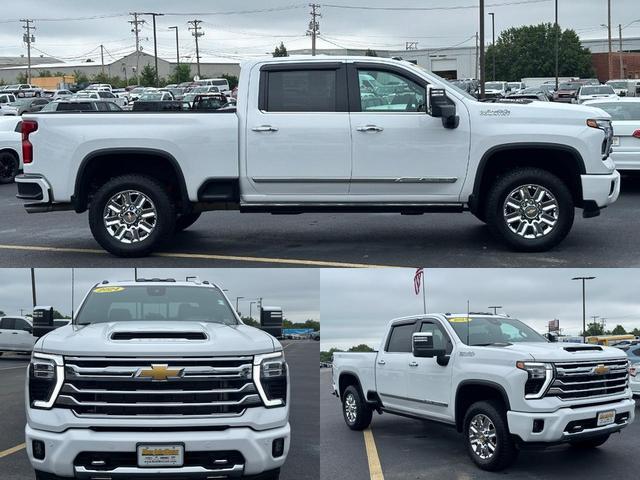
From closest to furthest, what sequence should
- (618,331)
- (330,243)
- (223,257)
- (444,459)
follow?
(444,459), (223,257), (330,243), (618,331)

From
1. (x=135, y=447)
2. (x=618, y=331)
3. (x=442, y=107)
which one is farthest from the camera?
(x=618, y=331)

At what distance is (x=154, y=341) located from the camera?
234 inches

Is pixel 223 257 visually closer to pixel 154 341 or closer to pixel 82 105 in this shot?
pixel 154 341

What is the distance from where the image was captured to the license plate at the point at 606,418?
8148 mm

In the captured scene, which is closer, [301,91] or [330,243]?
[301,91]

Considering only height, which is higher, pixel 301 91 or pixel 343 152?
pixel 301 91

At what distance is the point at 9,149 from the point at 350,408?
39.5ft

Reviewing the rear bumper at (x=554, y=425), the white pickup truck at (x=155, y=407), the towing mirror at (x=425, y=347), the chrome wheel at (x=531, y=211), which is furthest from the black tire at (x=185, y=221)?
the white pickup truck at (x=155, y=407)

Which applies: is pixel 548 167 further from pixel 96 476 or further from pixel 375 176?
pixel 96 476

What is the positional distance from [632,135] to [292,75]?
7383 mm

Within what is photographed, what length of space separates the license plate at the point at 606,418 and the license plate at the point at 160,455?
13.9 feet

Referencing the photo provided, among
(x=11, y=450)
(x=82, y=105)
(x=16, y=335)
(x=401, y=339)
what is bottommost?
(x=16, y=335)

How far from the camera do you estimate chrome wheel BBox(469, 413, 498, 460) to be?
820 centimetres

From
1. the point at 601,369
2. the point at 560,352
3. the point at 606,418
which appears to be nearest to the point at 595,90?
the point at 601,369
